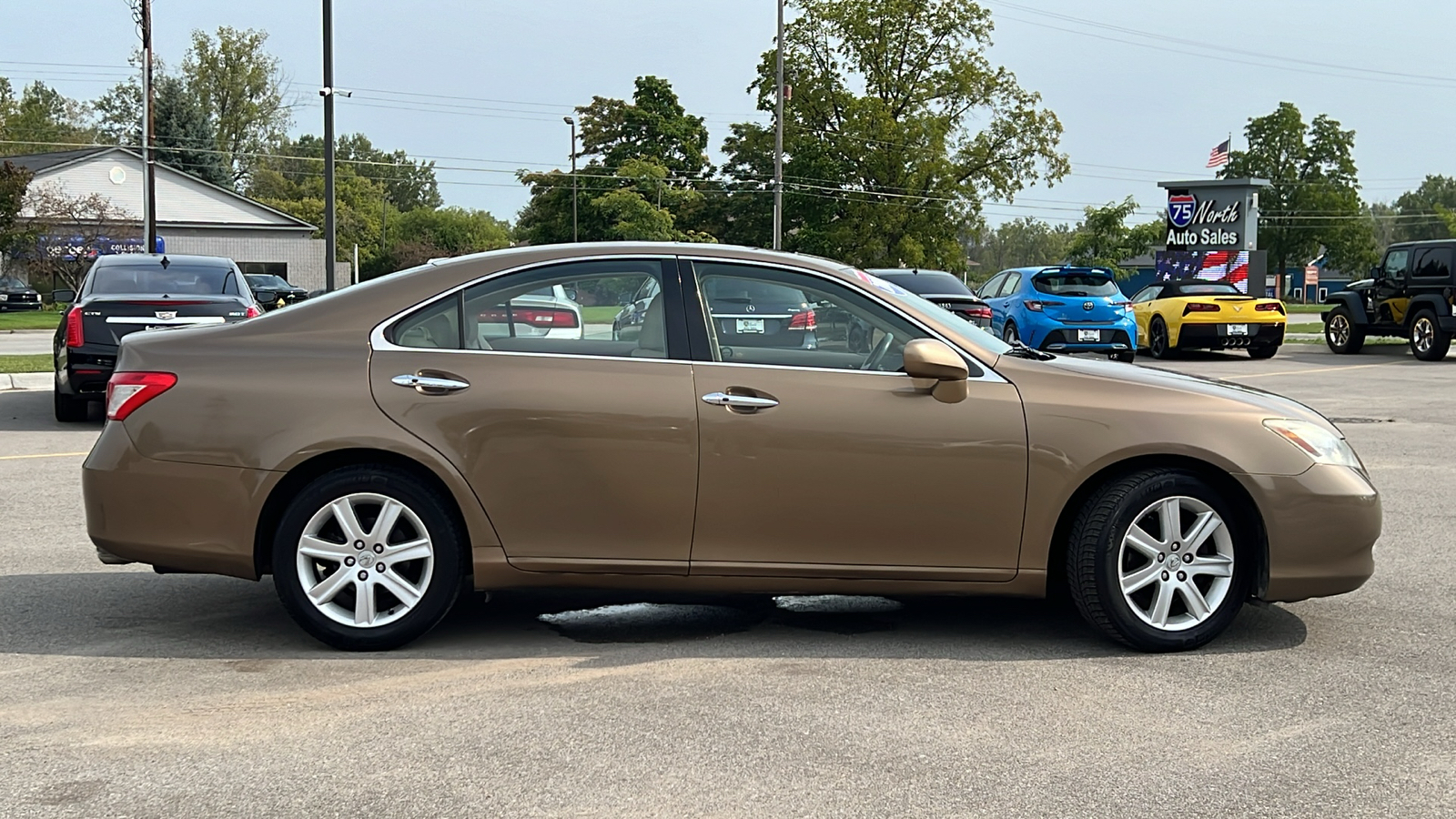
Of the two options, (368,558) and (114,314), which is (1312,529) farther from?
(114,314)

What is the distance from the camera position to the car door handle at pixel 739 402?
507 centimetres

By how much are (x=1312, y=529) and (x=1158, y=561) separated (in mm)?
596

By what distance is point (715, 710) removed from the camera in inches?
176

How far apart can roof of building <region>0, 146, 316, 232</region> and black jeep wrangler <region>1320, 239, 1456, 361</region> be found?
154 feet

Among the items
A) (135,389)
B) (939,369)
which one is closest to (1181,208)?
(939,369)

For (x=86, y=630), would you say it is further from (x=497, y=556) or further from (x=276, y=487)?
(x=497, y=556)

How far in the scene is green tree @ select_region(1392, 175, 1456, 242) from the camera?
5891 inches

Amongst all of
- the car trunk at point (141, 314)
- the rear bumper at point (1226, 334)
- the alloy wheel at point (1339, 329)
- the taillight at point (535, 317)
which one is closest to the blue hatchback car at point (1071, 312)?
the rear bumper at point (1226, 334)

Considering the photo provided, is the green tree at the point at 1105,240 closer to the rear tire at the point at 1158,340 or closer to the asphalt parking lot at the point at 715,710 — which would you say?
the rear tire at the point at 1158,340

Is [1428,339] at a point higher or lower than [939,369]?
lower

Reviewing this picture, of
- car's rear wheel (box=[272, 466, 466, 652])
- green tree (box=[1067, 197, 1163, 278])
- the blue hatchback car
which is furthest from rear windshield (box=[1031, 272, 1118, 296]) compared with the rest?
green tree (box=[1067, 197, 1163, 278])

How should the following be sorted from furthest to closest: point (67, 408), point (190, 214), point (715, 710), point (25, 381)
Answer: point (190, 214) → point (25, 381) → point (67, 408) → point (715, 710)

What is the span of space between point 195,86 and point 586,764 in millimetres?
92581

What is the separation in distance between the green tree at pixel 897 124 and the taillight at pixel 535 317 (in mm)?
58057
